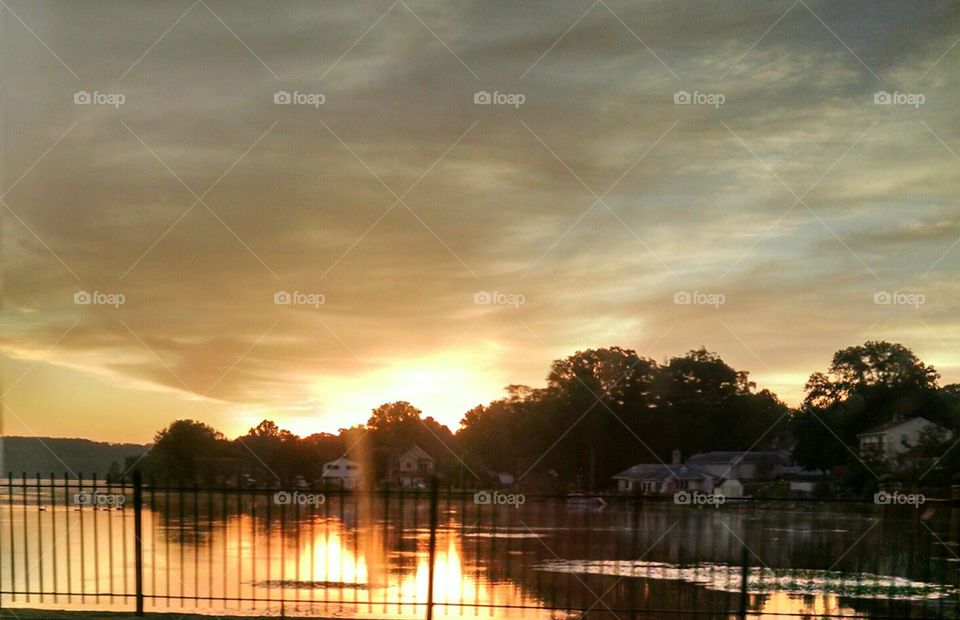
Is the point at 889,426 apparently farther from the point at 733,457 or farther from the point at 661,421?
the point at 661,421

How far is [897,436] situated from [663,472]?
21.2 metres

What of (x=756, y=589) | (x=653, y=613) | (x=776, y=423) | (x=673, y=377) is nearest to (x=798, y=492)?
(x=776, y=423)

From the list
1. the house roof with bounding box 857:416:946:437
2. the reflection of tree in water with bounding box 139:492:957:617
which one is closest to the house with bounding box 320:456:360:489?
the reflection of tree in water with bounding box 139:492:957:617

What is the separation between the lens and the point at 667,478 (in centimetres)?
7975

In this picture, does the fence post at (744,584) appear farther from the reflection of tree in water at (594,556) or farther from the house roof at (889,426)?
the house roof at (889,426)

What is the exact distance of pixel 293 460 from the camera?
95.2ft

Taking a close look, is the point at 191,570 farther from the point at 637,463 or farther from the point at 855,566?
the point at 637,463

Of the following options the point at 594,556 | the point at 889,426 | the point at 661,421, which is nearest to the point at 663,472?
the point at 661,421

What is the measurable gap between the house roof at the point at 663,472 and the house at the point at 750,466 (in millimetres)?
898

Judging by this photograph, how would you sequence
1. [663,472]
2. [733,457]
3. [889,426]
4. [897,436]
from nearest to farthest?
[897,436]
[889,426]
[663,472]
[733,457]

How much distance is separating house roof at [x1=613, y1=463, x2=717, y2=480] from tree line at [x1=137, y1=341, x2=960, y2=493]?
5.76 feet

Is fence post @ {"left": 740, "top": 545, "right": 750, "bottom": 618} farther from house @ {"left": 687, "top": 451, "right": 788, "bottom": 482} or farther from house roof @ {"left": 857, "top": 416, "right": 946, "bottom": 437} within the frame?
house @ {"left": 687, "top": 451, "right": 788, "bottom": 482}

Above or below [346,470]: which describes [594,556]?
above

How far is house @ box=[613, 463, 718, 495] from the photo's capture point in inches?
3110
